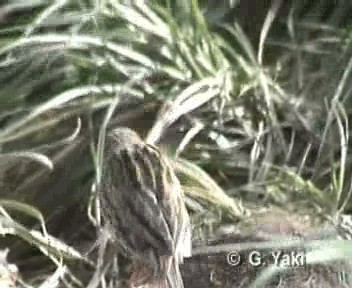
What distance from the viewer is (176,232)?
0.60 m

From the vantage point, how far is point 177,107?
25.3 inches

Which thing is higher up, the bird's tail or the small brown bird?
the small brown bird

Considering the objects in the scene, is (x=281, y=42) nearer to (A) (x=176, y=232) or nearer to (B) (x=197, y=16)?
(B) (x=197, y=16)

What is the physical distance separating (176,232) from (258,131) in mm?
110

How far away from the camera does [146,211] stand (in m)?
0.60

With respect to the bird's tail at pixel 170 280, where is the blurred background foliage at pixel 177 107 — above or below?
above

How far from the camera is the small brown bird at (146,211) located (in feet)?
1.95

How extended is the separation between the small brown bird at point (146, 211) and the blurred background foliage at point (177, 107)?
0.01m

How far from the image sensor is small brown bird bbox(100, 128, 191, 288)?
59cm

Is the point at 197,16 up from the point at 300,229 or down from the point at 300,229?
up

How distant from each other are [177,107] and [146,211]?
9 cm

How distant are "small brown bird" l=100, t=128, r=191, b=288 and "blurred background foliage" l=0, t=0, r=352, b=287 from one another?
15 millimetres

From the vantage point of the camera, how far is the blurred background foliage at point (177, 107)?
0.63 meters

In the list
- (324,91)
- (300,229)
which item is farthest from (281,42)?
(300,229)
